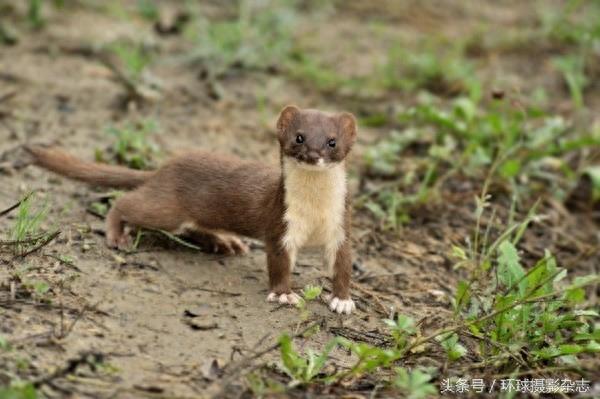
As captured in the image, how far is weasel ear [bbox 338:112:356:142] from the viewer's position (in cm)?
503

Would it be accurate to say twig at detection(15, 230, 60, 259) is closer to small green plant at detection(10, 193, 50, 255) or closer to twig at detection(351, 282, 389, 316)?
small green plant at detection(10, 193, 50, 255)

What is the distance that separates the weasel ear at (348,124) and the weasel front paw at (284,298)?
0.90 metres

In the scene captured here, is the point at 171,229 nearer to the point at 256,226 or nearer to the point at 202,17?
the point at 256,226

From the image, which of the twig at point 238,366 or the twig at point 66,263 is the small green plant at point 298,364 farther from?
the twig at point 66,263

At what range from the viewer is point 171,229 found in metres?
5.49

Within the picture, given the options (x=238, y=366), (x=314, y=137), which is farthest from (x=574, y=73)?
(x=238, y=366)

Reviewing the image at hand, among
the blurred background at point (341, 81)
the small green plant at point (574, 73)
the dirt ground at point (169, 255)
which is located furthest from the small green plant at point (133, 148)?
the small green plant at point (574, 73)

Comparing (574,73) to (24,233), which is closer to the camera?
(24,233)

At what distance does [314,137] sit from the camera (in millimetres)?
4832

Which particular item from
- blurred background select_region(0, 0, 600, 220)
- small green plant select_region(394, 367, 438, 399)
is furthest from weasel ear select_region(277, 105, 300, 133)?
small green plant select_region(394, 367, 438, 399)

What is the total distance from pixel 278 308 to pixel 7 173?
224 cm

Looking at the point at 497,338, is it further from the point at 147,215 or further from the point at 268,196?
the point at 147,215

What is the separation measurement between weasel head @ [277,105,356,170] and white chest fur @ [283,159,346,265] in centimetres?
9

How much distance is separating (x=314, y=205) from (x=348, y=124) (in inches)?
18.4
